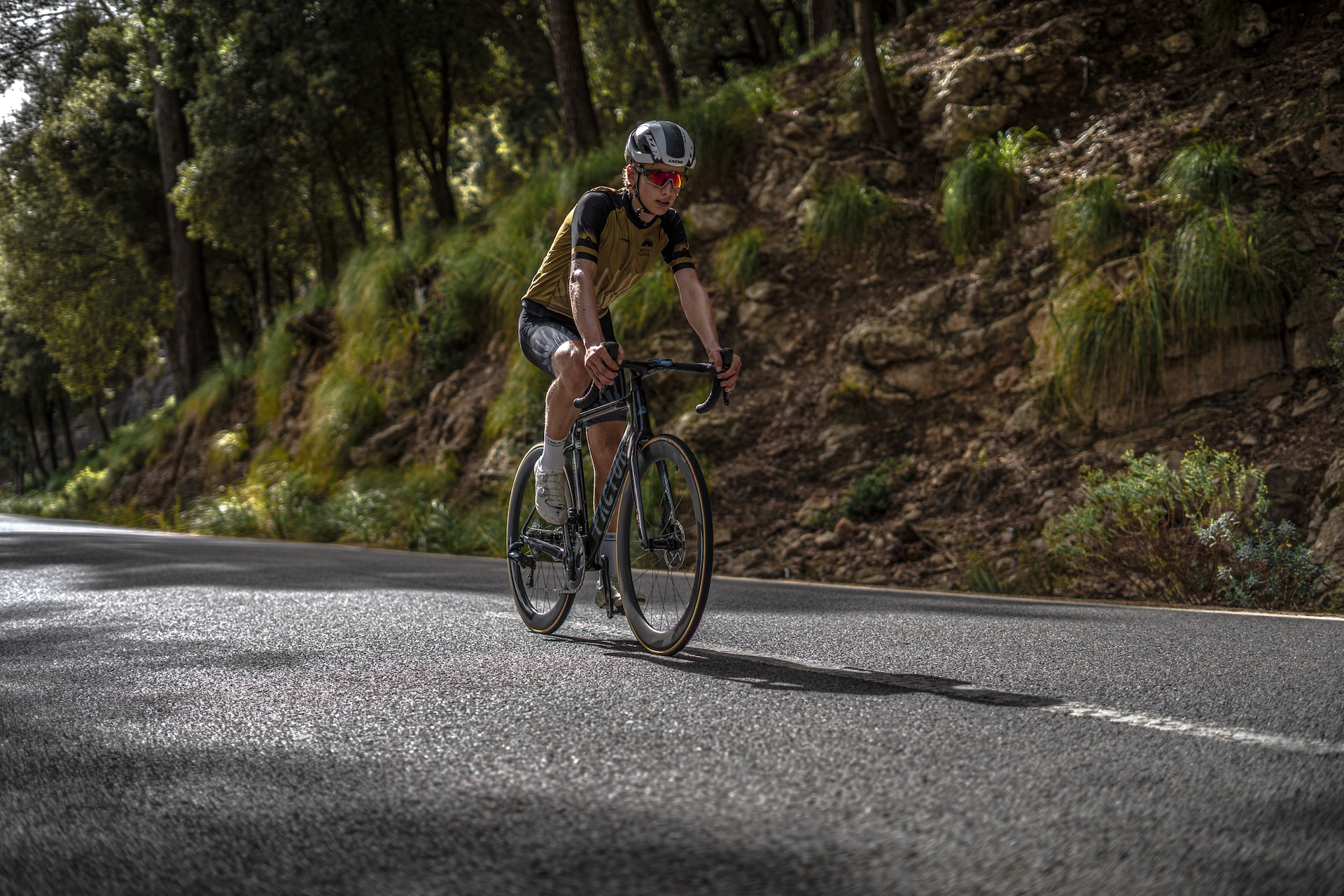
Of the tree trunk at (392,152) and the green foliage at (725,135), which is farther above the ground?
the tree trunk at (392,152)

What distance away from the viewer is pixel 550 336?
4711 millimetres

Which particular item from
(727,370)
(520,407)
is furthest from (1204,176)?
(520,407)

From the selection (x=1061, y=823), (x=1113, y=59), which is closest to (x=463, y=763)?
(x=1061, y=823)

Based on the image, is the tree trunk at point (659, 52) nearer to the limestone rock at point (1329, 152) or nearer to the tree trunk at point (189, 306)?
the limestone rock at point (1329, 152)

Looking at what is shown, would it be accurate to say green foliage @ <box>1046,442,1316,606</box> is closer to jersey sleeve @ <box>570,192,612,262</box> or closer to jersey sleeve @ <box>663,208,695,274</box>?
jersey sleeve @ <box>663,208,695,274</box>

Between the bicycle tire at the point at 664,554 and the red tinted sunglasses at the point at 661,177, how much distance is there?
1088mm

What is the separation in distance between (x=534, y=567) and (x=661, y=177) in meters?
1.95

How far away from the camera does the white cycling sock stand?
466cm

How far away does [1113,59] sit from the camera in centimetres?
1118

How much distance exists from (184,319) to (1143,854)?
26971mm

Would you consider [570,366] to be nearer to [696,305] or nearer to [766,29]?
[696,305]

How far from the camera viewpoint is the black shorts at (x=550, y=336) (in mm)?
4500

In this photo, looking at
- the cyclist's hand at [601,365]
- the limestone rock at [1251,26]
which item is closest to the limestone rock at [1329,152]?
the limestone rock at [1251,26]

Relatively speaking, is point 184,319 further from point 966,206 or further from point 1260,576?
point 1260,576
